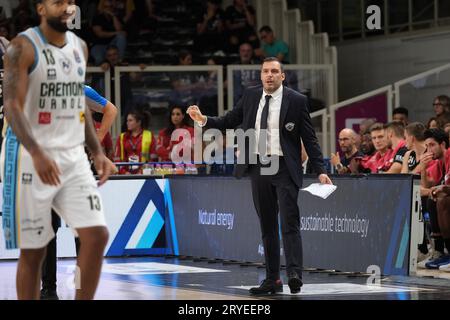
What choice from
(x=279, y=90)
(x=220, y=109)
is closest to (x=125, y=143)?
(x=220, y=109)

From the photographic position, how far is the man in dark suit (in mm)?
9922

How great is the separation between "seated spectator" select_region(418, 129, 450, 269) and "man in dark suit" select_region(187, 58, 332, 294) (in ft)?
8.97

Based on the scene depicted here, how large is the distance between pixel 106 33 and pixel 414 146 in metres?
10.2

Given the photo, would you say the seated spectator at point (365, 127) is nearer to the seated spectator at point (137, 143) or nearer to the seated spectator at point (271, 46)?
the seated spectator at point (137, 143)

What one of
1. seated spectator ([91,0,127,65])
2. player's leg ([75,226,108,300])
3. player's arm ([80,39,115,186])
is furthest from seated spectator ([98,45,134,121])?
player's leg ([75,226,108,300])

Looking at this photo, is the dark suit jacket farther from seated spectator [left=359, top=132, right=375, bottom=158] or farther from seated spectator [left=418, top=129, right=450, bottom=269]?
seated spectator [left=359, top=132, right=375, bottom=158]

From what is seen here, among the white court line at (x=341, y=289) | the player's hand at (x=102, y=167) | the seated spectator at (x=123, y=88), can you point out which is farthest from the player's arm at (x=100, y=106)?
the seated spectator at (x=123, y=88)

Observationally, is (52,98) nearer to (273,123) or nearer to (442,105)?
(273,123)

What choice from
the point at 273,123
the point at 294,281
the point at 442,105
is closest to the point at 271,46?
the point at 442,105

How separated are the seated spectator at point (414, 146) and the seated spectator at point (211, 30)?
34.6ft

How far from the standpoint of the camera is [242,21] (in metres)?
23.3

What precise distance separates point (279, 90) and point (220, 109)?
10.3m

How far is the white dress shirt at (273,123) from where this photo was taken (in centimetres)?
1009
